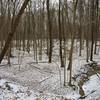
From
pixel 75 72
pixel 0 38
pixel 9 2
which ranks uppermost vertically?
pixel 9 2

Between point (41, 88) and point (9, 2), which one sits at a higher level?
point (9, 2)

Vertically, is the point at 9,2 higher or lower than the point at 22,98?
higher

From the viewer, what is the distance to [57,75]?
54.7ft

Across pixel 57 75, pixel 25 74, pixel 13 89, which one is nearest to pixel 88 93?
pixel 13 89

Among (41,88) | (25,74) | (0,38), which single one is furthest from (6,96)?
(0,38)

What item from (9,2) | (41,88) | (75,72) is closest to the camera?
(41,88)

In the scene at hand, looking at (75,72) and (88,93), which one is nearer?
(88,93)

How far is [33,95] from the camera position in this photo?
10.4 meters

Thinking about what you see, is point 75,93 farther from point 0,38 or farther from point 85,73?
point 0,38

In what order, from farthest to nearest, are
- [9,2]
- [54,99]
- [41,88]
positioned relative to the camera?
[9,2] < [41,88] < [54,99]

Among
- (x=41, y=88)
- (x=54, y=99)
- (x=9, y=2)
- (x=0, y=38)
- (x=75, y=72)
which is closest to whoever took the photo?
(x=54, y=99)

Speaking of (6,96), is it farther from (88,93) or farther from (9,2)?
(9,2)

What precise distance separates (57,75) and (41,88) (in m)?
3.49

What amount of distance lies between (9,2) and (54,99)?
592 inches
